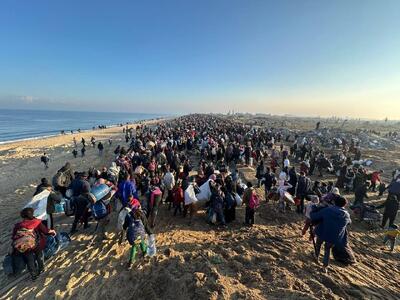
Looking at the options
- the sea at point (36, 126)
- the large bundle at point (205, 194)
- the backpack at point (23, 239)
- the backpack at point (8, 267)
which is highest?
the backpack at point (23, 239)

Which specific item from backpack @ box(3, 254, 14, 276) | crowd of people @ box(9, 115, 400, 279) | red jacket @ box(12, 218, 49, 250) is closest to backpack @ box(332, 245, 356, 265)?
crowd of people @ box(9, 115, 400, 279)

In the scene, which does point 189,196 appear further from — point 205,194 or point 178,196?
point 205,194

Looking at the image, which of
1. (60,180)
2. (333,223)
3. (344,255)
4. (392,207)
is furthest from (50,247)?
(392,207)

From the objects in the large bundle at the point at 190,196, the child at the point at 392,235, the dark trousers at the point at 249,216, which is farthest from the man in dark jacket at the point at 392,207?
the large bundle at the point at 190,196

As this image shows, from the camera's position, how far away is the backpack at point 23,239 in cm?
433

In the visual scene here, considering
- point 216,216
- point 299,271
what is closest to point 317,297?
point 299,271

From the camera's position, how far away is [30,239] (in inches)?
173

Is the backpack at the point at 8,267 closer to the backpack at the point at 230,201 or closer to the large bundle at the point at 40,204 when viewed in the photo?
the large bundle at the point at 40,204

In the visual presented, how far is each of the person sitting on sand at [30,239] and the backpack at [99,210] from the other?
4.16 ft

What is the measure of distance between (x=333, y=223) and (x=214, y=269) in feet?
8.20

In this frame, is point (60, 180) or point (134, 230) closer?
point (134, 230)

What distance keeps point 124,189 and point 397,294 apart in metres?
6.45

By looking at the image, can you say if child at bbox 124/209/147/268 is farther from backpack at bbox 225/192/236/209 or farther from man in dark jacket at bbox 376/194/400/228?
man in dark jacket at bbox 376/194/400/228

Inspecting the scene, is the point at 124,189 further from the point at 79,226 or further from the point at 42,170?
the point at 42,170
